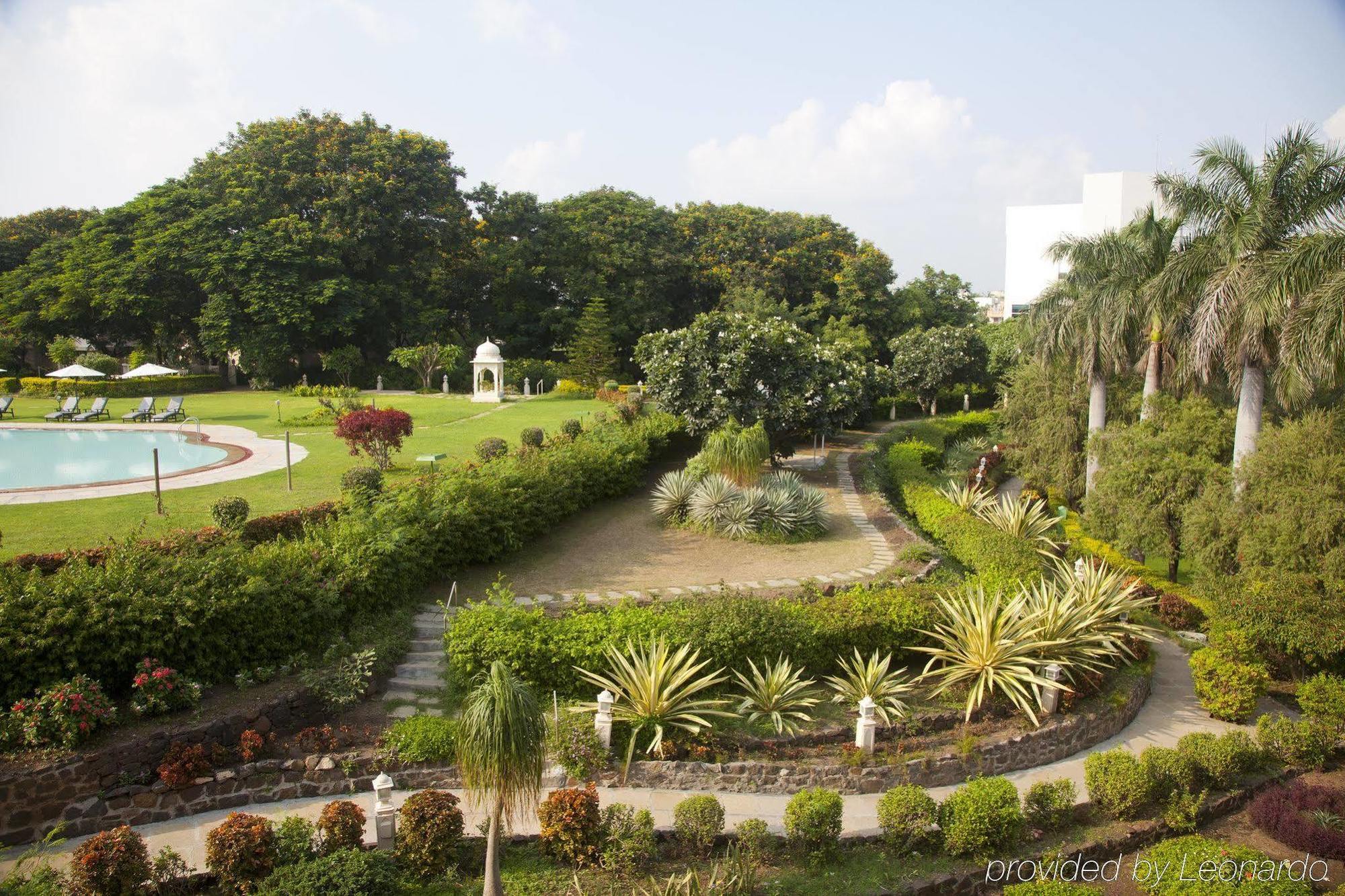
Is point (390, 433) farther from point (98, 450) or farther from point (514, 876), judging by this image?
point (514, 876)

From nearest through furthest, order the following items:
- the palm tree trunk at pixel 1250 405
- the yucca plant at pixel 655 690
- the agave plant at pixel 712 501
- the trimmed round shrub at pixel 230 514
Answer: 1. the yucca plant at pixel 655 690
2. the trimmed round shrub at pixel 230 514
3. the palm tree trunk at pixel 1250 405
4. the agave plant at pixel 712 501

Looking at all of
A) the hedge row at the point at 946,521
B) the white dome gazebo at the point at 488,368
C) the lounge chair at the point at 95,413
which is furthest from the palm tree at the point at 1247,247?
the lounge chair at the point at 95,413

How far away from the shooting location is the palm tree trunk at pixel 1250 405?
51.7ft

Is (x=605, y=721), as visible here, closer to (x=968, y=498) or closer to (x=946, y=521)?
(x=946, y=521)

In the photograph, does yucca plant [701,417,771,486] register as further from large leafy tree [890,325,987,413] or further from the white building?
the white building

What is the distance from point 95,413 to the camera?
26766mm

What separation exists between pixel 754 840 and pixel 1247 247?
46.0 feet

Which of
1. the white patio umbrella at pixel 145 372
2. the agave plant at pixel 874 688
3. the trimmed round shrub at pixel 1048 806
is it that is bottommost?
the trimmed round shrub at pixel 1048 806

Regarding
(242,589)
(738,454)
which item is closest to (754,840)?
(242,589)

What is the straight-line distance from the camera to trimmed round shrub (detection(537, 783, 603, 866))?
791 cm

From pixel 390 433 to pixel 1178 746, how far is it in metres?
14.2

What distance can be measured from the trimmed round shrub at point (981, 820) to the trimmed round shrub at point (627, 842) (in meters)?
2.76

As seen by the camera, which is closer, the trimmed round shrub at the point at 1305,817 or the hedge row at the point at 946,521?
the trimmed round shrub at the point at 1305,817

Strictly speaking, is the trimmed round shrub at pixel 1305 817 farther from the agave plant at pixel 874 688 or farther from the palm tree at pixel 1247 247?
the palm tree at pixel 1247 247
